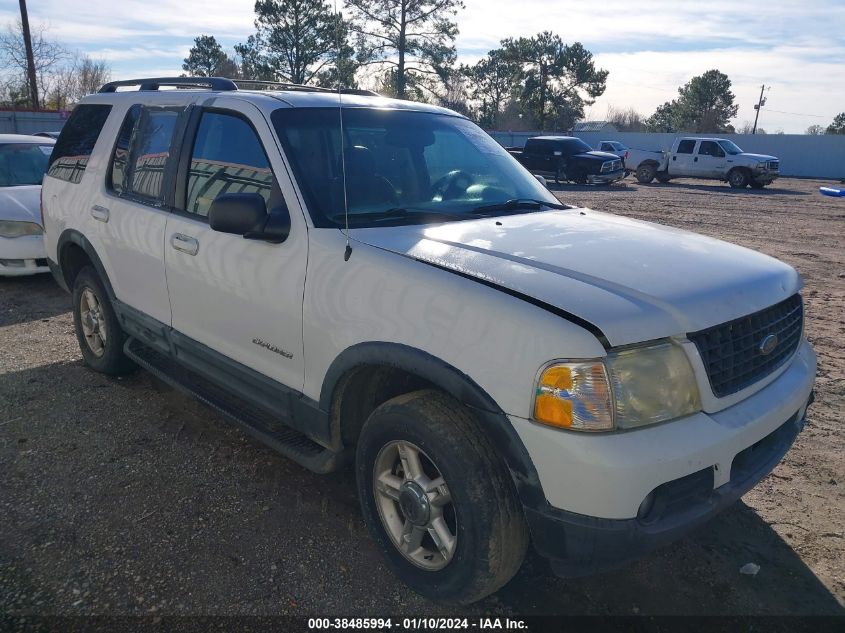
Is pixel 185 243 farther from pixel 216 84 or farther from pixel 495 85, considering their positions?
pixel 495 85

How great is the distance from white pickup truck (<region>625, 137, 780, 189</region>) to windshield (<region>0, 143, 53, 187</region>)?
25396mm

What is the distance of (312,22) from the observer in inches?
1550

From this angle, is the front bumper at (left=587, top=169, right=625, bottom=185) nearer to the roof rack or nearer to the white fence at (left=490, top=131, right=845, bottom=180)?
the white fence at (left=490, top=131, right=845, bottom=180)

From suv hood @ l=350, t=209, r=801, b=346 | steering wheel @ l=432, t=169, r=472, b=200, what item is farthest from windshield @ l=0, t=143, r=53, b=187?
suv hood @ l=350, t=209, r=801, b=346

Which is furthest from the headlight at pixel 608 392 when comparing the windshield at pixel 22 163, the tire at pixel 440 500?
the windshield at pixel 22 163

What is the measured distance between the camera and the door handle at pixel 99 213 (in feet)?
14.4

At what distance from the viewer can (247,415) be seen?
3455 millimetres

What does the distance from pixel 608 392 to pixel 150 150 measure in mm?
3290

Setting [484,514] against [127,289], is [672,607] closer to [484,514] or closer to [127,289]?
[484,514]

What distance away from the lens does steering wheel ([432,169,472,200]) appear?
11.2 ft

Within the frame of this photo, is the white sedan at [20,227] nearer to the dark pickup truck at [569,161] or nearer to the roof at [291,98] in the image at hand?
the roof at [291,98]

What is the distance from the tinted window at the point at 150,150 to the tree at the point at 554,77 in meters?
53.1

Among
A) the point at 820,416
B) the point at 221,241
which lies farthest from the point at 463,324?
the point at 820,416

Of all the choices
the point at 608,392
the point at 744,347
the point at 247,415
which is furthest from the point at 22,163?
the point at 744,347
